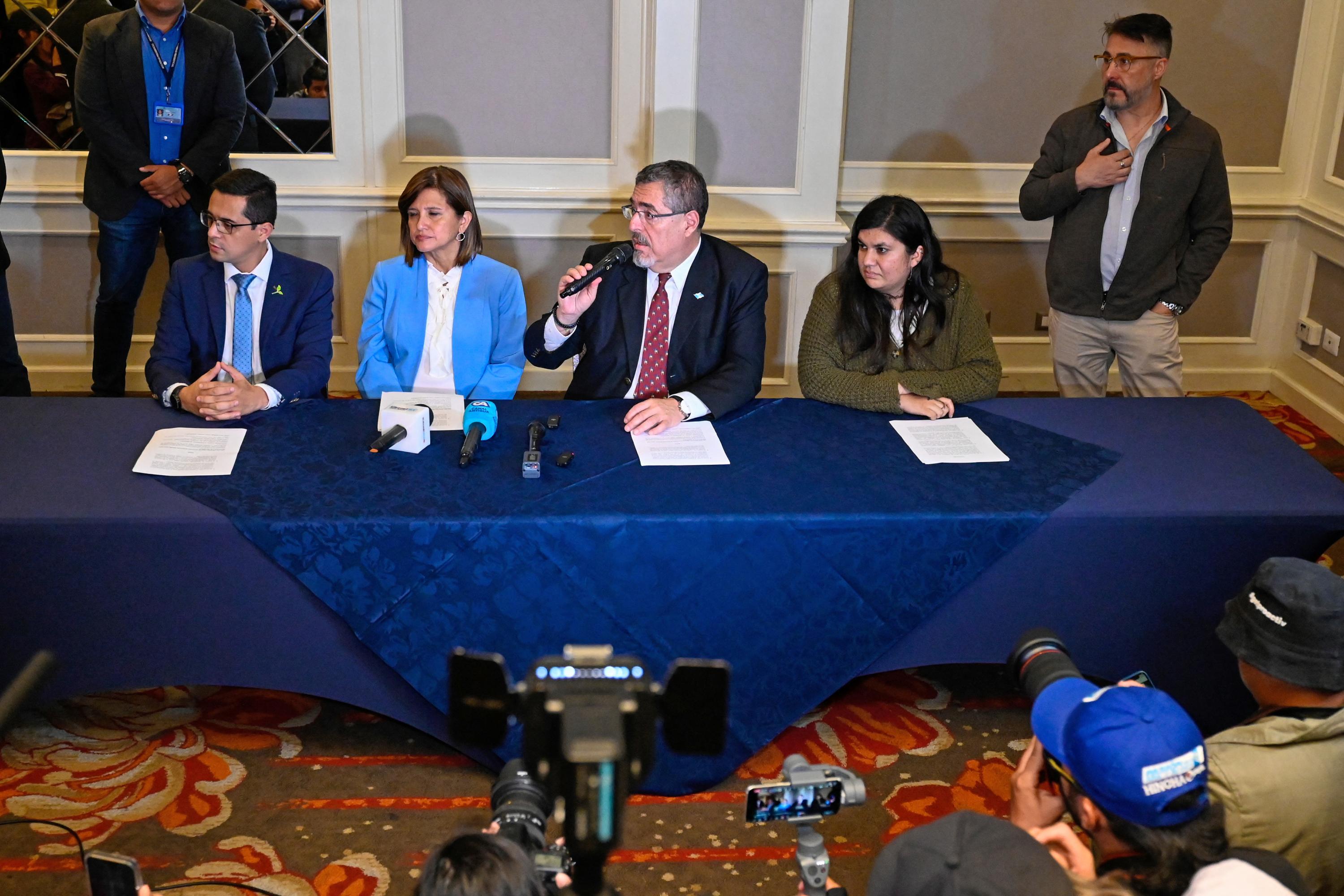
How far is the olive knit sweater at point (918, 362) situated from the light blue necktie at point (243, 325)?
4.70ft

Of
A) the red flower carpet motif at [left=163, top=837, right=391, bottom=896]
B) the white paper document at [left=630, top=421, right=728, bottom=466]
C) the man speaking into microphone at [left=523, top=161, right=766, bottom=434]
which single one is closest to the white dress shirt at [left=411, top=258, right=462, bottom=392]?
the man speaking into microphone at [left=523, top=161, right=766, bottom=434]

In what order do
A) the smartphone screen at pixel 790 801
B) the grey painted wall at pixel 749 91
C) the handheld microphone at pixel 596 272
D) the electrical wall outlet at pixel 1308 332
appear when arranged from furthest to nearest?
the electrical wall outlet at pixel 1308 332 → the grey painted wall at pixel 749 91 → the handheld microphone at pixel 596 272 → the smartphone screen at pixel 790 801

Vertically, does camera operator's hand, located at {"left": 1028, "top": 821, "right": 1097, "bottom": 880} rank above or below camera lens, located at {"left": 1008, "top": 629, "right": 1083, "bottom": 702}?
below

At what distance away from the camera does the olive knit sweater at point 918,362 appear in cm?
321

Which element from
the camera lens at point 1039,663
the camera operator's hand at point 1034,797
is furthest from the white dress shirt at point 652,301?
the camera operator's hand at point 1034,797

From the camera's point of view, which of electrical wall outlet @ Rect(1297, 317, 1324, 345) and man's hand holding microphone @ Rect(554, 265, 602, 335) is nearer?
man's hand holding microphone @ Rect(554, 265, 602, 335)

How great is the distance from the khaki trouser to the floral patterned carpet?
47.5 inches

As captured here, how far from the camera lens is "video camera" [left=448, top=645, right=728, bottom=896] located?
1.21 meters

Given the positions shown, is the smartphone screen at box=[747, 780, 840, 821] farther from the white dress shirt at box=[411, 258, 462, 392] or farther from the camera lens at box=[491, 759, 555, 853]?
the white dress shirt at box=[411, 258, 462, 392]

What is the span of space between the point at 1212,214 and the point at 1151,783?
271 cm

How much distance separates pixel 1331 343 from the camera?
4770 mm

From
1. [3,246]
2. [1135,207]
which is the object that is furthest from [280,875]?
[1135,207]

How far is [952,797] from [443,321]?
5.80ft

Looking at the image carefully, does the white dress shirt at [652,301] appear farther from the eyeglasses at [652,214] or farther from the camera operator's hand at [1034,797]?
the camera operator's hand at [1034,797]
